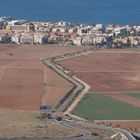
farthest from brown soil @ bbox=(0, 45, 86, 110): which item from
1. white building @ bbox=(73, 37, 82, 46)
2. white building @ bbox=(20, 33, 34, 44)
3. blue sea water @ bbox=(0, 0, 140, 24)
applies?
blue sea water @ bbox=(0, 0, 140, 24)

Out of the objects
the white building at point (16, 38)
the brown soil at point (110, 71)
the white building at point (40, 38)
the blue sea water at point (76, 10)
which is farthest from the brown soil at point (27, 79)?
the blue sea water at point (76, 10)

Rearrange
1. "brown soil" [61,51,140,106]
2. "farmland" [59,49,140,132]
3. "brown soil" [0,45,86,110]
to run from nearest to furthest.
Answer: "farmland" [59,49,140,132], "brown soil" [0,45,86,110], "brown soil" [61,51,140,106]

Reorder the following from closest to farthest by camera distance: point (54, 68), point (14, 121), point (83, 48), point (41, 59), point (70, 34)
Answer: point (14, 121), point (54, 68), point (41, 59), point (83, 48), point (70, 34)

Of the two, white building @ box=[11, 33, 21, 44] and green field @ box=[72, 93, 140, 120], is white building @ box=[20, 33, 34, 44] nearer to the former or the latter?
white building @ box=[11, 33, 21, 44]

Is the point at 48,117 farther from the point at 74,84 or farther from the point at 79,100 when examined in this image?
the point at 74,84

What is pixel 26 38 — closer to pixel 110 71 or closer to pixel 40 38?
pixel 40 38

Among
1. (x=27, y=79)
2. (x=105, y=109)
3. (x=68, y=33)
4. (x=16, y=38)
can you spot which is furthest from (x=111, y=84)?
(x=68, y=33)

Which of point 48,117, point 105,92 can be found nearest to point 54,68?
point 105,92
